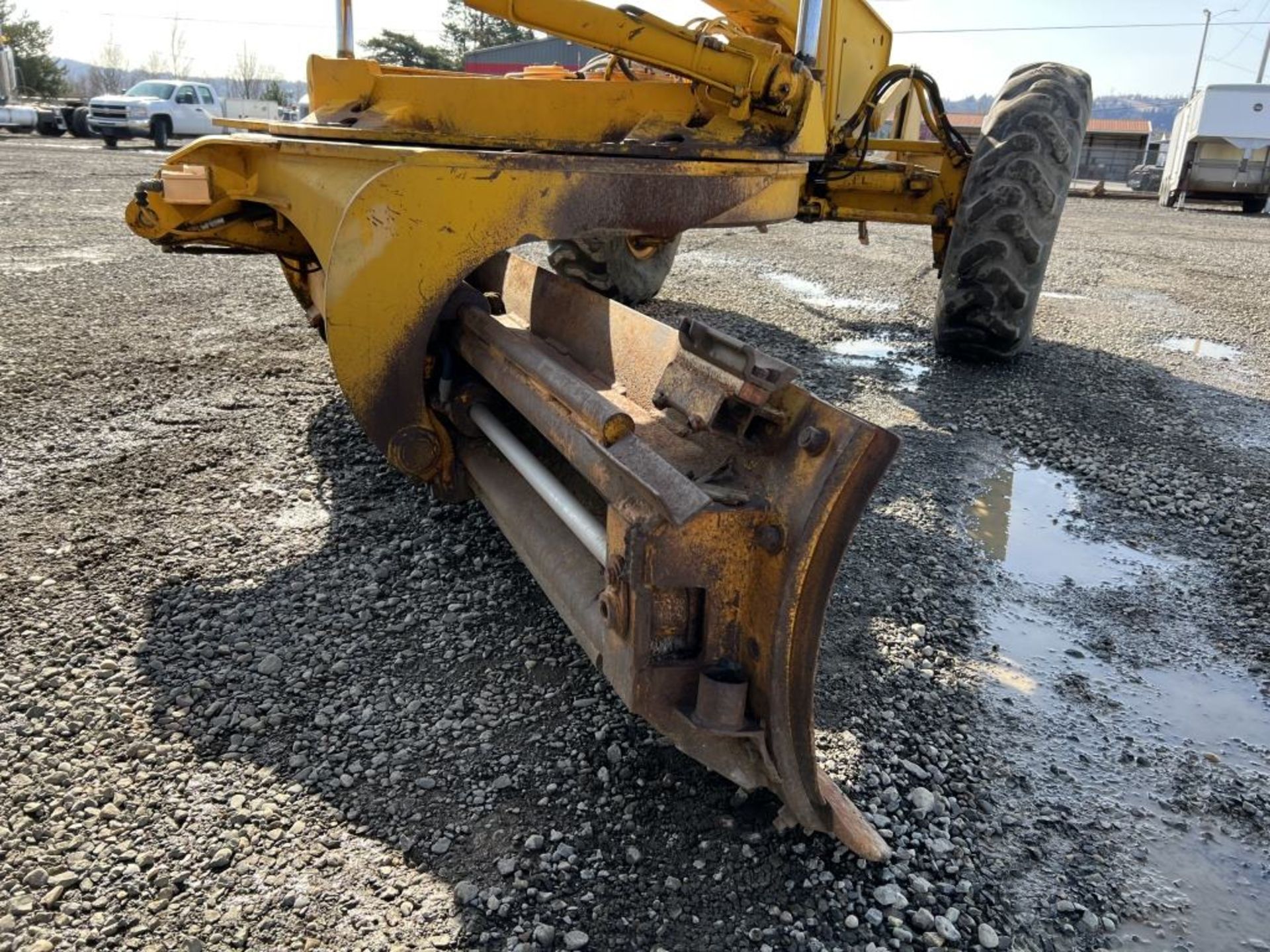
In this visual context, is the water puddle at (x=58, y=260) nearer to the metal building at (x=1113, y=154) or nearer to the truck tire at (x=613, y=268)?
the truck tire at (x=613, y=268)

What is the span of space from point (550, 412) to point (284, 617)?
1.23m

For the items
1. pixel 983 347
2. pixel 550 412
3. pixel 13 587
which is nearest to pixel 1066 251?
pixel 983 347

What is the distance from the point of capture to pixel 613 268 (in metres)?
7.41

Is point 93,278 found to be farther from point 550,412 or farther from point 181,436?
point 550,412

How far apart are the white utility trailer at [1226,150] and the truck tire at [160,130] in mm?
26173

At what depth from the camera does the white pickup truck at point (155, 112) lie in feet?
80.8

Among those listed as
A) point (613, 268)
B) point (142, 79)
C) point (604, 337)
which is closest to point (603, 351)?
point (604, 337)

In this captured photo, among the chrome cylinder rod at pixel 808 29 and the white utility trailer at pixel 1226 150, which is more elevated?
the white utility trailer at pixel 1226 150

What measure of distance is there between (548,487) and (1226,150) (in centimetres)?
2484

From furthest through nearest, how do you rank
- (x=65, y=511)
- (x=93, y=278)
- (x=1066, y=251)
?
(x=1066, y=251) < (x=93, y=278) < (x=65, y=511)

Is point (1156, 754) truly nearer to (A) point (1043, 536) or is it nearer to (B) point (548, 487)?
(A) point (1043, 536)

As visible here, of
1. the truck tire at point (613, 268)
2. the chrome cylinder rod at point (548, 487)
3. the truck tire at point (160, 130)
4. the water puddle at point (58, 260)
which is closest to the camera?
the chrome cylinder rod at point (548, 487)

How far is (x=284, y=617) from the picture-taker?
310cm

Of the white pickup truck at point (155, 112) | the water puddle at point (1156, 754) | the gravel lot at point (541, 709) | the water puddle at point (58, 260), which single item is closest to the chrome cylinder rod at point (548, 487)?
the gravel lot at point (541, 709)
